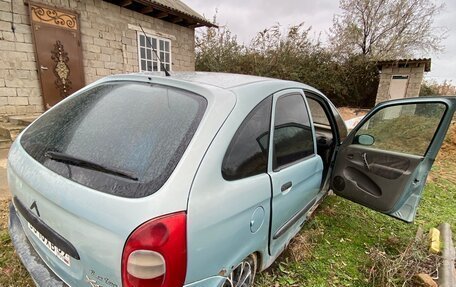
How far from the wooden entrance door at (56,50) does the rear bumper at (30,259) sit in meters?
6.00

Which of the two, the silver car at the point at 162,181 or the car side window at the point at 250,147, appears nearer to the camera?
the silver car at the point at 162,181

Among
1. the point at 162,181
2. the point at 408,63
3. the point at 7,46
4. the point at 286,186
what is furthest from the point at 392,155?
the point at 408,63

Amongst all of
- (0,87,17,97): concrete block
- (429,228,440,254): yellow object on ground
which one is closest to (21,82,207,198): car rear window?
(429,228,440,254): yellow object on ground

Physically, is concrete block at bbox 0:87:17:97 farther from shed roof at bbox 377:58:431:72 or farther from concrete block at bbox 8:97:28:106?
shed roof at bbox 377:58:431:72

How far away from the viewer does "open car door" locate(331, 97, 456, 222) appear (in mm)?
2320

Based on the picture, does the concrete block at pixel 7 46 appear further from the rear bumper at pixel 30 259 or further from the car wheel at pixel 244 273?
the car wheel at pixel 244 273

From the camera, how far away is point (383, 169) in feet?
8.32

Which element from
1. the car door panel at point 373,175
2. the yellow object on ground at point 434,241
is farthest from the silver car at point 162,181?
the yellow object on ground at point 434,241

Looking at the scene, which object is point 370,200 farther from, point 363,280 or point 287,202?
point 287,202

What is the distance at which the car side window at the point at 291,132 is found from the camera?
1894mm

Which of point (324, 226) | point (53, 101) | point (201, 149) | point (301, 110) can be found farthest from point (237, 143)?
point (53, 101)

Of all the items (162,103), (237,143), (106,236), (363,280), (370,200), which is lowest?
(363,280)

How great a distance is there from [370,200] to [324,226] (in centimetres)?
75

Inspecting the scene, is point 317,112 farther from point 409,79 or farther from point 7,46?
point 409,79
